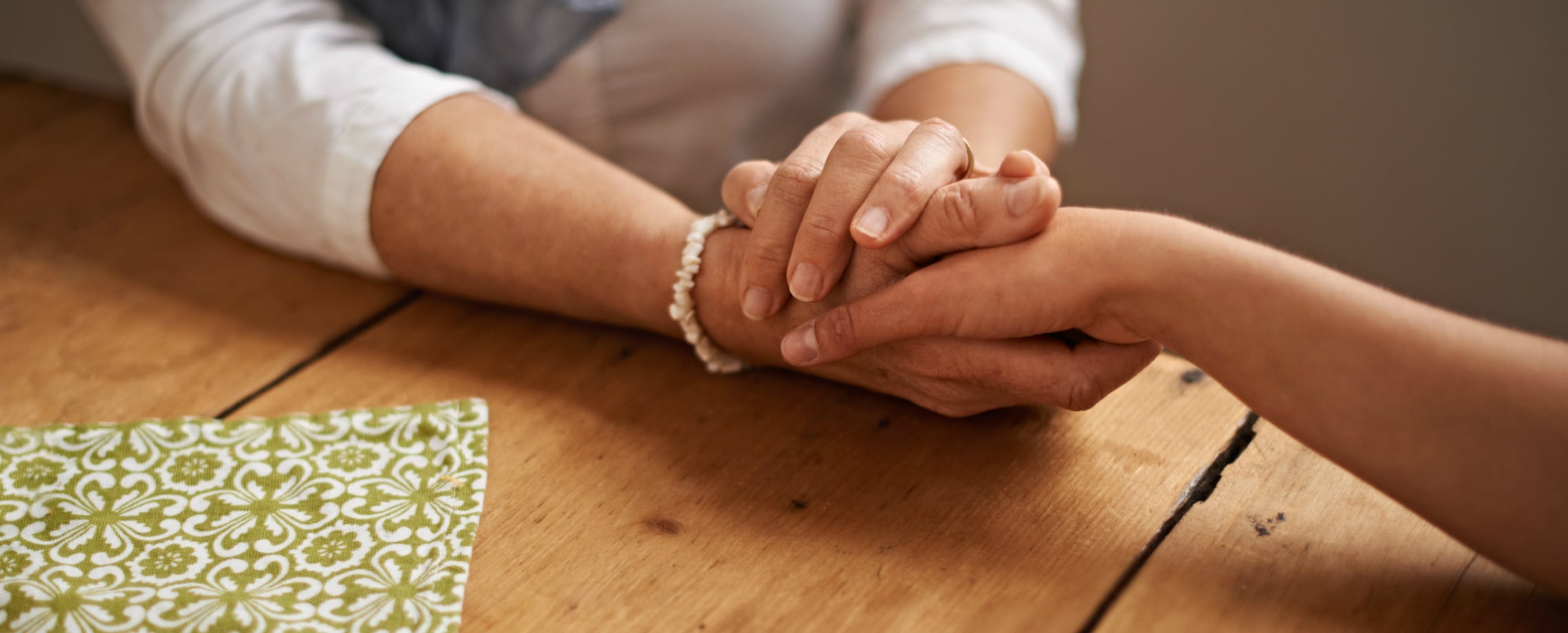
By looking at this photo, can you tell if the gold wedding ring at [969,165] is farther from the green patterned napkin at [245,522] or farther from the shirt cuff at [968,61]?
the green patterned napkin at [245,522]

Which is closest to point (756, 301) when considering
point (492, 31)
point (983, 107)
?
point (983, 107)

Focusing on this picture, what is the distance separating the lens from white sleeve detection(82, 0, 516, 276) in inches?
27.1

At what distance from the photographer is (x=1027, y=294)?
53 cm

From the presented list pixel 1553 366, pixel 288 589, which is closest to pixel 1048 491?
pixel 1553 366

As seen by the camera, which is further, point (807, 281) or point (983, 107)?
point (983, 107)

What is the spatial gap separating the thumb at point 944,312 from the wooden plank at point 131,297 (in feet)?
1.17

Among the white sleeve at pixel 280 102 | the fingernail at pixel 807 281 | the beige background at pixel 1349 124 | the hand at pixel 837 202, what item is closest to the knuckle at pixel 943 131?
the hand at pixel 837 202

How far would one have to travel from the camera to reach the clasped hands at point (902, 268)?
0.54 meters

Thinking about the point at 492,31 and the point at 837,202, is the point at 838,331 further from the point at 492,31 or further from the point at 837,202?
the point at 492,31

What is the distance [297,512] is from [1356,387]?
1.67 feet

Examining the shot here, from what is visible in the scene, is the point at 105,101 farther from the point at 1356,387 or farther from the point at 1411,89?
the point at 1411,89

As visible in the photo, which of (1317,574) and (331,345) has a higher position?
(1317,574)

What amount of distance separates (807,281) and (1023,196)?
126 millimetres

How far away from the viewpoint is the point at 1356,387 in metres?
0.46
